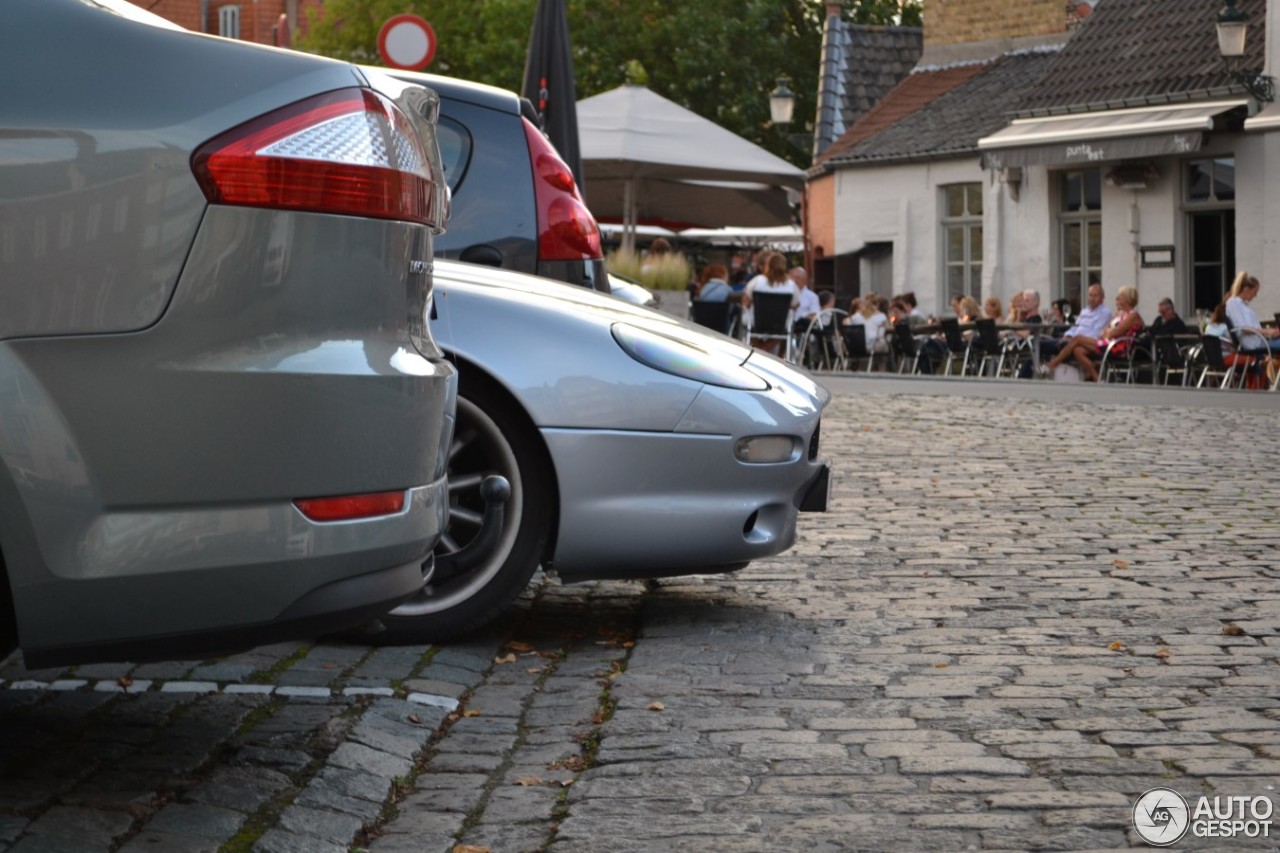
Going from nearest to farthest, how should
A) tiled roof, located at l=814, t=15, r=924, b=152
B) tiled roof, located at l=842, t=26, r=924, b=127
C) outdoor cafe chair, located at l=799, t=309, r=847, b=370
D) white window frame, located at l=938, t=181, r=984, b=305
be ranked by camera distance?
outdoor cafe chair, located at l=799, t=309, r=847, b=370, white window frame, located at l=938, t=181, r=984, b=305, tiled roof, located at l=814, t=15, r=924, b=152, tiled roof, located at l=842, t=26, r=924, b=127

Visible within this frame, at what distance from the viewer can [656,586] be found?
7.44 metres

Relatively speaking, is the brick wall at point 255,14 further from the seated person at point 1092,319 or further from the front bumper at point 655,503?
the front bumper at point 655,503

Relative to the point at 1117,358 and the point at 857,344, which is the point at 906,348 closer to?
the point at 857,344

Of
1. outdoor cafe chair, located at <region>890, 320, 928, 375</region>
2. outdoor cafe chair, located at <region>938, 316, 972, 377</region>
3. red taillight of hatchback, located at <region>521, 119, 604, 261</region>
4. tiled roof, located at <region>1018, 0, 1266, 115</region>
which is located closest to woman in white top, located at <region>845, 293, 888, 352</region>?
outdoor cafe chair, located at <region>890, 320, 928, 375</region>

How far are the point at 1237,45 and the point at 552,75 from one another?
510 inches

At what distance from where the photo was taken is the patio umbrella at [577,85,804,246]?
2198 cm

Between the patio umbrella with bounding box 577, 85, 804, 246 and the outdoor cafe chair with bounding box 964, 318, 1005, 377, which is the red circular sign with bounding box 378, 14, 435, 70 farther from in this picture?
the outdoor cafe chair with bounding box 964, 318, 1005, 377

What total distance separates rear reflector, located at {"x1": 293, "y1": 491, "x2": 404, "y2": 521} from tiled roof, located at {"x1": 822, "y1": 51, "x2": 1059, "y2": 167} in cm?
2838

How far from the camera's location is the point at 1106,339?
2373cm

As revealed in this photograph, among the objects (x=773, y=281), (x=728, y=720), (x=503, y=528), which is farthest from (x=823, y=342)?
(x=728, y=720)

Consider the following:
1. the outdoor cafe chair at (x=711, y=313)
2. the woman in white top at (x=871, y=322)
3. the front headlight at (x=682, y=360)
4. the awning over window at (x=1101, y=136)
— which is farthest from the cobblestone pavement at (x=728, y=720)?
the awning over window at (x=1101, y=136)

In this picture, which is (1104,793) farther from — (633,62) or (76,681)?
(633,62)

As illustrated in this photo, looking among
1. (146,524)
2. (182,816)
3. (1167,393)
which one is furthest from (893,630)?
(1167,393)

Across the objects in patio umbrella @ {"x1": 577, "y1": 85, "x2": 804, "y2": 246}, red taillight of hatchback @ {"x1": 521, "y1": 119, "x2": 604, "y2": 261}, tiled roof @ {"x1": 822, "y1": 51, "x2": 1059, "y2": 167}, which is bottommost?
red taillight of hatchback @ {"x1": 521, "y1": 119, "x2": 604, "y2": 261}
